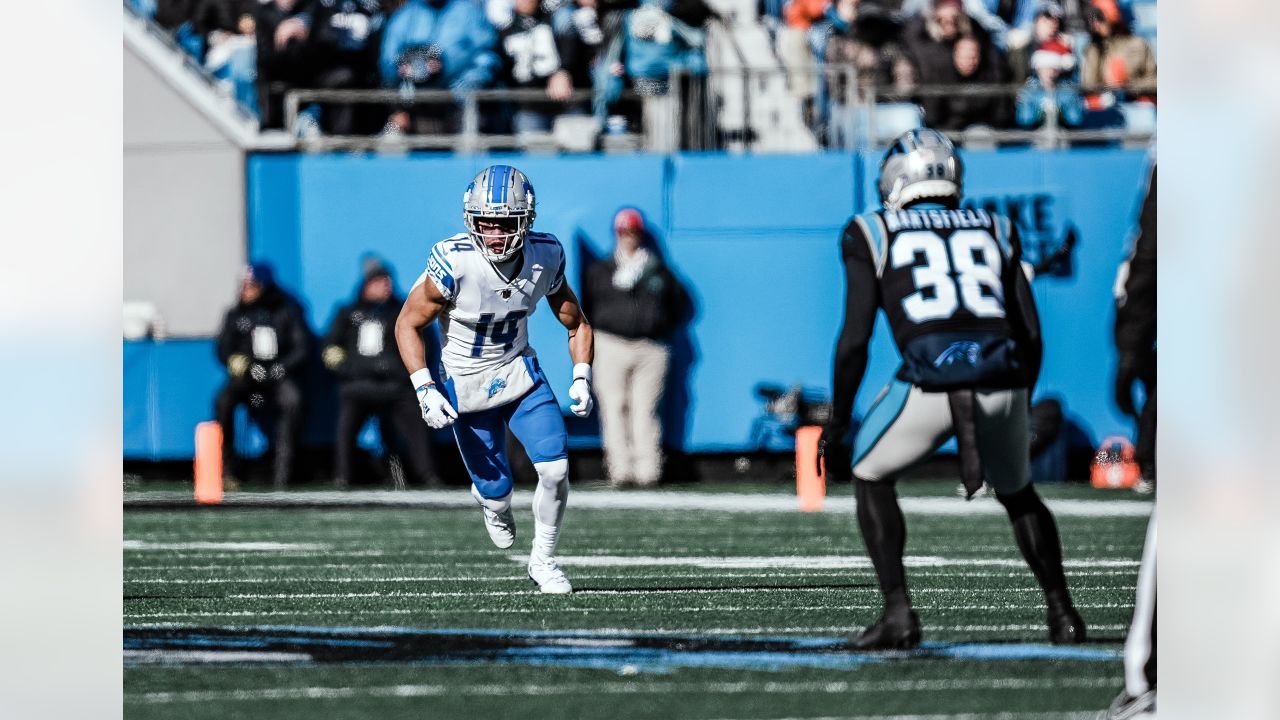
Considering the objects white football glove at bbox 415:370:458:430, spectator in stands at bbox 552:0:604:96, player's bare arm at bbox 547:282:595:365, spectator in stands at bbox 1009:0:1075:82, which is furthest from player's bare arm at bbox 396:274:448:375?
spectator in stands at bbox 1009:0:1075:82

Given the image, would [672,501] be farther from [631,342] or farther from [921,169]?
[921,169]

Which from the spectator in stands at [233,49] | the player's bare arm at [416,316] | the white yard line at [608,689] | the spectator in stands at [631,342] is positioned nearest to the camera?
the white yard line at [608,689]

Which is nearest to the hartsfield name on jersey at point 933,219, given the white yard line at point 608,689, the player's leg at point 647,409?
the white yard line at point 608,689

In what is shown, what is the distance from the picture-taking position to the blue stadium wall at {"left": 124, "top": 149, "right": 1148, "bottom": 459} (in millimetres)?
15859

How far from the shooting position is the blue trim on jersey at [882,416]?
656cm

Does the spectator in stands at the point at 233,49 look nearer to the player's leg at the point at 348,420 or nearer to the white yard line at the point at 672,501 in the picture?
the player's leg at the point at 348,420

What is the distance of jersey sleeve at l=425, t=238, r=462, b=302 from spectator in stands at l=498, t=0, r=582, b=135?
7474mm

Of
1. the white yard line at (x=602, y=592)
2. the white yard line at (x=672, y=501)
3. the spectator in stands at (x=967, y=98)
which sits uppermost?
the spectator in stands at (x=967, y=98)

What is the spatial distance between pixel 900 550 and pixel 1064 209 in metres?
9.87

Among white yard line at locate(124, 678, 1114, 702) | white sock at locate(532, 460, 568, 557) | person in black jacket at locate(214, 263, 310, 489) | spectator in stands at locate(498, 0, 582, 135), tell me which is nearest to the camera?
white yard line at locate(124, 678, 1114, 702)

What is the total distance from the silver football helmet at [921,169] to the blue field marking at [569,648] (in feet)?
5.07

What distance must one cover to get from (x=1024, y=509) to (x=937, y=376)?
574 mm

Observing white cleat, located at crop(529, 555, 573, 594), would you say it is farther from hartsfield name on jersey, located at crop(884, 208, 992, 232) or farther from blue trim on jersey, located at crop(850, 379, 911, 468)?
hartsfield name on jersey, located at crop(884, 208, 992, 232)

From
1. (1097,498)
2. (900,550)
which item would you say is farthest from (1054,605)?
(1097,498)
